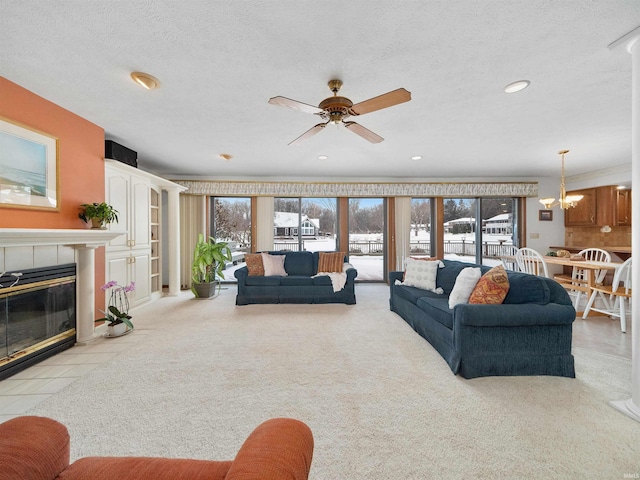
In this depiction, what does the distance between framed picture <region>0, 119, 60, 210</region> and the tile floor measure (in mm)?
1416

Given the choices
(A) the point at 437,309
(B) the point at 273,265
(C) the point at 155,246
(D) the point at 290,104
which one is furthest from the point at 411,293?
(C) the point at 155,246

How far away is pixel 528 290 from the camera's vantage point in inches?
90.4

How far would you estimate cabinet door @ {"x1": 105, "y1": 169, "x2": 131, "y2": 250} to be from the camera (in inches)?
139

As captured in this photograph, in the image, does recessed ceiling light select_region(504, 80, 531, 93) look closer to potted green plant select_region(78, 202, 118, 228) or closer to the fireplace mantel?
the fireplace mantel

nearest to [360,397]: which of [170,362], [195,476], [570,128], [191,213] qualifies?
[195,476]

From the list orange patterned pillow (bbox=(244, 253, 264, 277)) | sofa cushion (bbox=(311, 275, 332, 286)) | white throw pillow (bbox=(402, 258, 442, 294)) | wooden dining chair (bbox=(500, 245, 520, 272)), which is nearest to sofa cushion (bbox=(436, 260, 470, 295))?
white throw pillow (bbox=(402, 258, 442, 294))

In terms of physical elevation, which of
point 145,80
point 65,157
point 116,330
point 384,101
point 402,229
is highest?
point 145,80

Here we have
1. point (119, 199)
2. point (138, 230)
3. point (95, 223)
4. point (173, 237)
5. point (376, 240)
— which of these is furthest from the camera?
point (376, 240)

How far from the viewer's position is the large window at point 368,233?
20.4 ft

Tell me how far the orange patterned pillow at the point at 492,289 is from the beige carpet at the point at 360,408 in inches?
24.4

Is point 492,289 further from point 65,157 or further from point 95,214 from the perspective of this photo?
point 65,157

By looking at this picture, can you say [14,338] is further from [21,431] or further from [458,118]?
[458,118]

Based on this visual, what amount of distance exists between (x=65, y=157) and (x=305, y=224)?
416 centimetres

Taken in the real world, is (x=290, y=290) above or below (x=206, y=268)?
below
